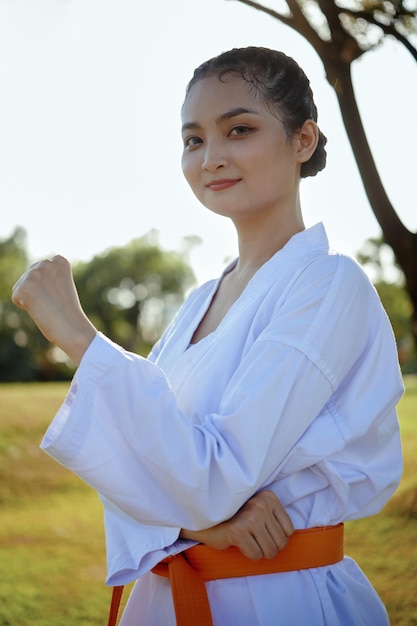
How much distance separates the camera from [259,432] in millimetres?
1381

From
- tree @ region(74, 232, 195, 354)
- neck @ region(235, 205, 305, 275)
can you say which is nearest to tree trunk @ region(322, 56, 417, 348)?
neck @ region(235, 205, 305, 275)

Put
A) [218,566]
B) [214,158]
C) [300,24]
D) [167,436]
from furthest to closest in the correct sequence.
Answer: [300,24], [214,158], [218,566], [167,436]

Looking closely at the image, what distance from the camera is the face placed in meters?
1.65

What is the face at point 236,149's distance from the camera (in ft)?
5.40

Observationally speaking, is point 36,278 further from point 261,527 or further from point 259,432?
point 261,527

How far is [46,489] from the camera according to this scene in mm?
6730

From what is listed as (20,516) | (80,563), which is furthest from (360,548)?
(20,516)

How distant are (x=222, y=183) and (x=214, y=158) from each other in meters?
0.06

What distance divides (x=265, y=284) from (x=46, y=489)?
556 centimetres

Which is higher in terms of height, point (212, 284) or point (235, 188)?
point (235, 188)

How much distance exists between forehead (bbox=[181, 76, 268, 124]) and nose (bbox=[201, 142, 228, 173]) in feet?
0.22

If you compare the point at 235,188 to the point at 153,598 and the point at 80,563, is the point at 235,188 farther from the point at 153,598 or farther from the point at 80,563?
the point at 80,563

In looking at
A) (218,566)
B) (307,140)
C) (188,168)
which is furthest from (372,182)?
(218,566)

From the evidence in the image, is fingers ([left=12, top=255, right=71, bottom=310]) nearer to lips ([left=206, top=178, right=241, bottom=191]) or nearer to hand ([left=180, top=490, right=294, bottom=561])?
lips ([left=206, top=178, right=241, bottom=191])
